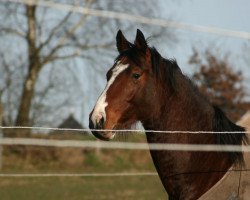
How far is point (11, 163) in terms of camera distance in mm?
17531

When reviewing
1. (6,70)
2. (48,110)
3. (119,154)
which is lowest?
(119,154)

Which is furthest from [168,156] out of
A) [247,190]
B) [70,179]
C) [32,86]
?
[32,86]

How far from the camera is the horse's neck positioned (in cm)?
417

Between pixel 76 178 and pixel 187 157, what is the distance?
12.2 m

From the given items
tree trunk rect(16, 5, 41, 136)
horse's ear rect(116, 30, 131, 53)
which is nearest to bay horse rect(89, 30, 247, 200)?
horse's ear rect(116, 30, 131, 53)

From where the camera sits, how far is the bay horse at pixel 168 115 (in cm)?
417

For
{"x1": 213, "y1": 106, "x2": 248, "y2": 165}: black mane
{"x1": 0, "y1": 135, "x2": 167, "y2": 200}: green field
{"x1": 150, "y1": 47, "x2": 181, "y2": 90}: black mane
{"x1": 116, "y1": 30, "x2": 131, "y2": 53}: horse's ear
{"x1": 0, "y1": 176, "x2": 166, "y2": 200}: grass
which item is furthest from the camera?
{"x1": 0, "y1": 135, "x2": 167, "y2": 200}: green field

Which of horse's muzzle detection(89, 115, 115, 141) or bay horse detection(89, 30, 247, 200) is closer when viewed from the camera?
horse's muzzle detection(89, 115, 115, 141)

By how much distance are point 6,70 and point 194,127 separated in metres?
12.7

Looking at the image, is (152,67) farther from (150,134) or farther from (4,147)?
(4,147)

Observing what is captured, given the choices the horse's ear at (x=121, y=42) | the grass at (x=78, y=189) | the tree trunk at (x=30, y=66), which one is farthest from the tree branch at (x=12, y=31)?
the horse's ear at (x=121, y=42)

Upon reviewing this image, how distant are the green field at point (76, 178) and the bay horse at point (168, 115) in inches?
251

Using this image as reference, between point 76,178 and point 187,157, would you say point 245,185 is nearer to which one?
point 187,157

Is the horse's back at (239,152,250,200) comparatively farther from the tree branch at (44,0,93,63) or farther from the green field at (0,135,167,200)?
the tree branch at (44,0,93,63)
